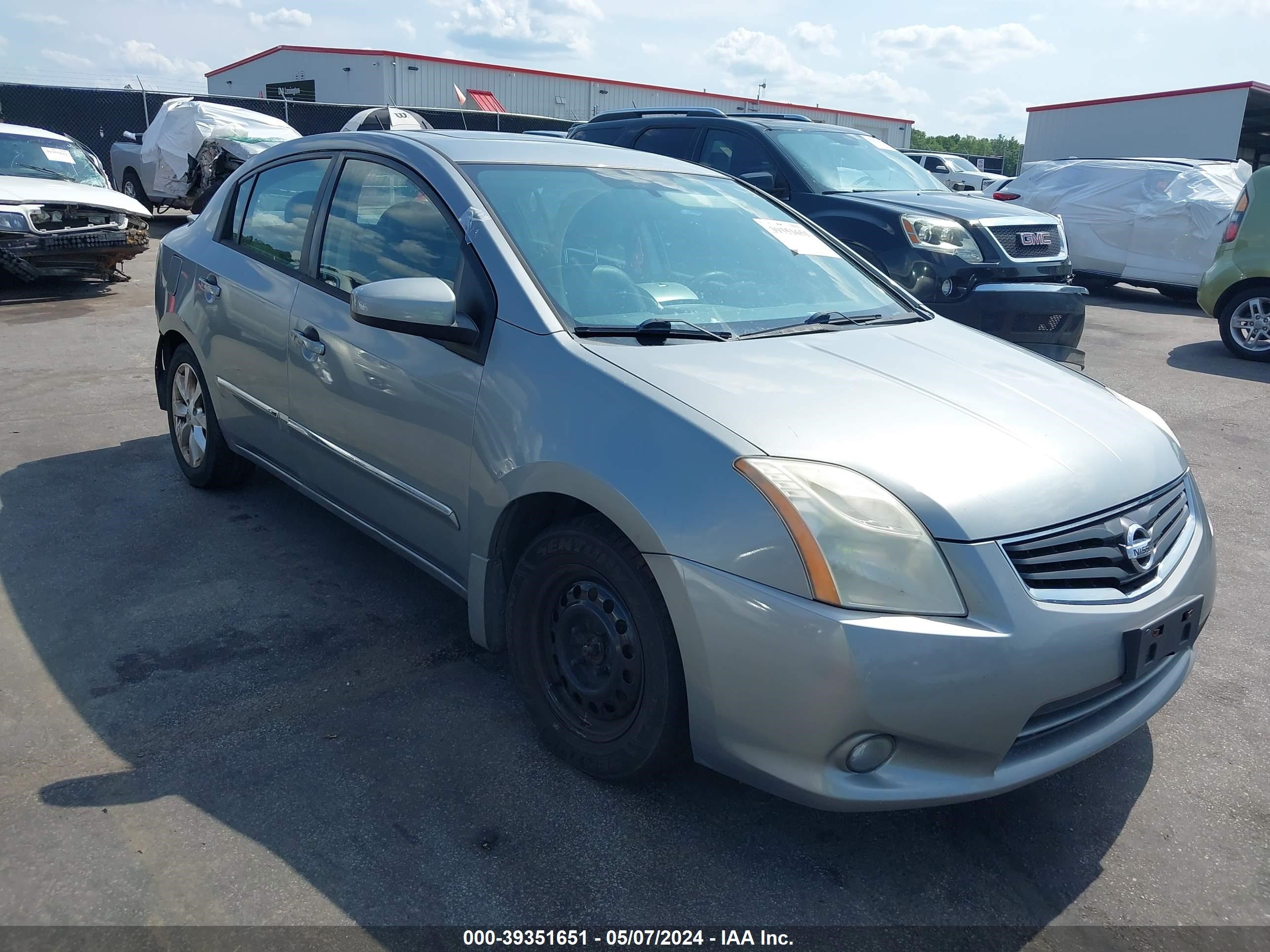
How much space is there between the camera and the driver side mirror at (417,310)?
2.89m

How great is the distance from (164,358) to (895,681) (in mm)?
4284

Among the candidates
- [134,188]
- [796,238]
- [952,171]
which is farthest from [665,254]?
[952,171]

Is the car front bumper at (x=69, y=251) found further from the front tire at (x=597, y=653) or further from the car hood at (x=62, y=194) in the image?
the front tire at (x=597, y=653)

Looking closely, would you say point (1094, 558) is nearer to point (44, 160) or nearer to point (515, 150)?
point (515, 150)

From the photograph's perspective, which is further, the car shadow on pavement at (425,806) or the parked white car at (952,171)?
the parked white car at (952,171)

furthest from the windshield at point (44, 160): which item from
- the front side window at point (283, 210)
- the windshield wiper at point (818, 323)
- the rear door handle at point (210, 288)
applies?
the windshield wiper at point (818, 323)

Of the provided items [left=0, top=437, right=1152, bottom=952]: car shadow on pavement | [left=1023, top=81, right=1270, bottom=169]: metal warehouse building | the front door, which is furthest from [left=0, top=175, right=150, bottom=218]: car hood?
[left=1023, top=81, right=1270, bottom=169]: metal warehouse building

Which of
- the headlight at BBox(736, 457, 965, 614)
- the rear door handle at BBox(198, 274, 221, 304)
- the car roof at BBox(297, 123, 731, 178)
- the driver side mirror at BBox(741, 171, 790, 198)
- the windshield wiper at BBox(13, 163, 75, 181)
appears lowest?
the headlight at BBox(736, 457, 965, 614)

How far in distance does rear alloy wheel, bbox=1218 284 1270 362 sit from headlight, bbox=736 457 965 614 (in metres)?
8.85

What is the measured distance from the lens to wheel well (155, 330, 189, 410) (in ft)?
16.3

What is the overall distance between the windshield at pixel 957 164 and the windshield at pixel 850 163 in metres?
19.1

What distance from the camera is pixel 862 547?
221 centimetres

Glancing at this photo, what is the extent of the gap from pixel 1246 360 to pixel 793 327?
27.1ft

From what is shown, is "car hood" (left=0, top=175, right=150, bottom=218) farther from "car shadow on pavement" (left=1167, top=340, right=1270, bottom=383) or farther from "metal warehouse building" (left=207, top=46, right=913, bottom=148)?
"metal warehouse building" (left=207, top=46, right=913, bottom=148)
